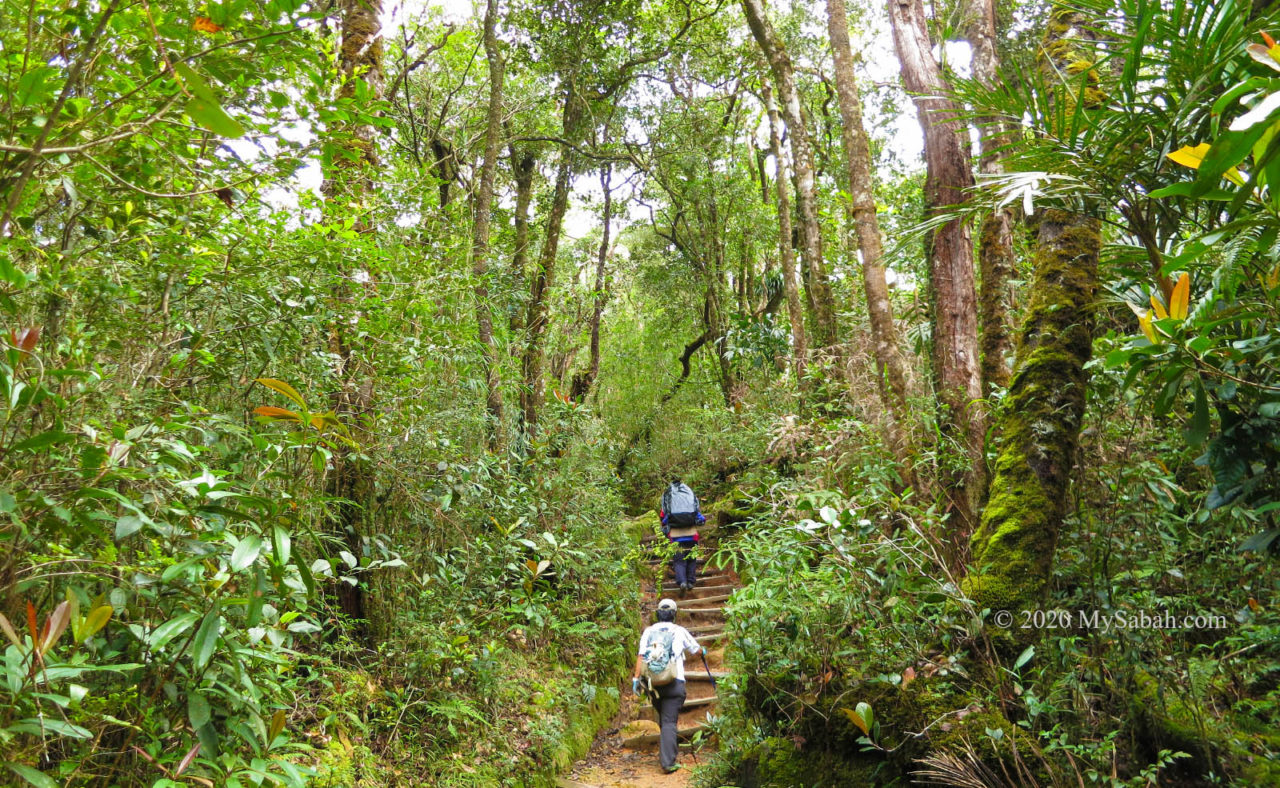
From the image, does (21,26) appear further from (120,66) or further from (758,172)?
(758,172)

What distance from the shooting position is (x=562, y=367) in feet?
35.8

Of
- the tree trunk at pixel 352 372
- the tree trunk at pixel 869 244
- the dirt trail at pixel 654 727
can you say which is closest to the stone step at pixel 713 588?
the dirt trail at pixel 654 727

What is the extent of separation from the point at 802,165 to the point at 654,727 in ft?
20.6

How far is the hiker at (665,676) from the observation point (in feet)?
18.5

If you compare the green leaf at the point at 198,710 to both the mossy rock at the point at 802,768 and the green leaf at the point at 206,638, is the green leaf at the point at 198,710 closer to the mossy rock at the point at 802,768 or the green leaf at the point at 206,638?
the green leaf at the point at 206,638

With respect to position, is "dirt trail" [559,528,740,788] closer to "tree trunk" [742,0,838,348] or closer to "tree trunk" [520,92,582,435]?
"tree trunk" [520,92,582,435]

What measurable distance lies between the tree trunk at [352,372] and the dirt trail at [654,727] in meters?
2.39

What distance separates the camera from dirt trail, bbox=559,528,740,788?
5.48m

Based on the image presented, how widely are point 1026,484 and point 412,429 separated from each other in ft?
11.5

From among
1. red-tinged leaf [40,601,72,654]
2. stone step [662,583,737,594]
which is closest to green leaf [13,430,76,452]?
red-tinged leaf [40,601,72,654]

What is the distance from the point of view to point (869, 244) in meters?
5.53

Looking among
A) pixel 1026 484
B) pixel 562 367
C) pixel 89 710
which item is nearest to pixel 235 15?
pixel 89 710

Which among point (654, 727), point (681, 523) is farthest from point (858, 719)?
point (681, 523)

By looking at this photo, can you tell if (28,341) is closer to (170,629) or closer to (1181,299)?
(170,629)
